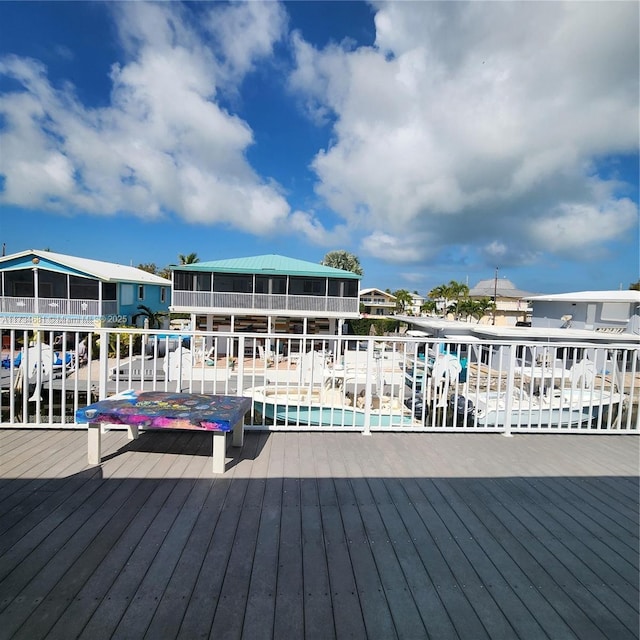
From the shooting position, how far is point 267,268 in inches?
716

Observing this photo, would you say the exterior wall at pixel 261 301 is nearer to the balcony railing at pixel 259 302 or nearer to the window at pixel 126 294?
the balcony railing at pixel 259 302

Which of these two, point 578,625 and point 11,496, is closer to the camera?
point 578,625

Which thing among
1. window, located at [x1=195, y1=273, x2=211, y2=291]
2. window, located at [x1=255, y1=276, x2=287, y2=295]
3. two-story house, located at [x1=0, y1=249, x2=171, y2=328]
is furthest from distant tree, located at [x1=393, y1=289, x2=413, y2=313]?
two-story house, located at [x1=0, y1=249, x2=171, y2=328]

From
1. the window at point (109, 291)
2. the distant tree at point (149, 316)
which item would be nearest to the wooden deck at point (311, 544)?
the window at point (109, 291)

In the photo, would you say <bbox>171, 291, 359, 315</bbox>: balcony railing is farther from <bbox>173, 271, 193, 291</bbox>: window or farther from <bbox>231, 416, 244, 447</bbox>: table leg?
<bbox>231, 416, 244, 447</bbox>: table leg

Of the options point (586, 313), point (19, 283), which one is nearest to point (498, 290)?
point (586, 313)

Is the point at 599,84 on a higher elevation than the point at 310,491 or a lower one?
higher

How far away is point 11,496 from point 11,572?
2.69 ft

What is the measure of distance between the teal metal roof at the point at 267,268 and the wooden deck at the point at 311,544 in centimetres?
1538

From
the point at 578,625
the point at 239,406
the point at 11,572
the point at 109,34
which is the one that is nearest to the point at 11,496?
the point at 11,572

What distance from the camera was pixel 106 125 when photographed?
15.4 metres

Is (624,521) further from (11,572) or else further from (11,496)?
(11,496)

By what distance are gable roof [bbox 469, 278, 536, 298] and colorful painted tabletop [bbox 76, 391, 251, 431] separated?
46695 millimetres

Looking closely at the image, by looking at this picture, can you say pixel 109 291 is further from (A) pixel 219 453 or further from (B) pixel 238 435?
(A) pixel 219 453
